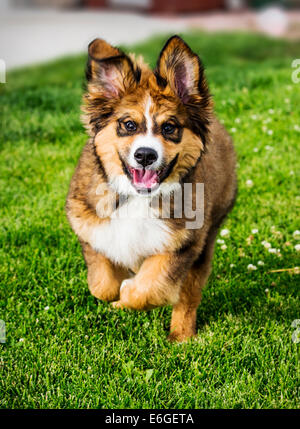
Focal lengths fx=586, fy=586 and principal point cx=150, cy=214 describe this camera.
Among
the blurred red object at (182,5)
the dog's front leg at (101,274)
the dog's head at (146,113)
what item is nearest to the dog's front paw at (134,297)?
the dog's front leg at (101,274)

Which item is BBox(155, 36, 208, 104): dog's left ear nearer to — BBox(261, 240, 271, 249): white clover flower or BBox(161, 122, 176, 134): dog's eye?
BBox(161, 122, 176, 134): dog's eye

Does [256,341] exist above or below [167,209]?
below

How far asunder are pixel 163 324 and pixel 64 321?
2.23ft

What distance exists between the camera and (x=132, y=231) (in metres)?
3.47

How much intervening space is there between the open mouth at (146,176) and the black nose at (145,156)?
0.15 m

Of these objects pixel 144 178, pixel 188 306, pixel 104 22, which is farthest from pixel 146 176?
pixel 104 22

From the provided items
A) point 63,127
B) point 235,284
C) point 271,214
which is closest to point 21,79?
point 63,127

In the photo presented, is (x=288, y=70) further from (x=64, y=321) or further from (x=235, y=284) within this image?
(x=64, y=321)

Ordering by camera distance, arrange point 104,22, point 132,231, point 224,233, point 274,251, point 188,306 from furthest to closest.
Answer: point 104,22
point 224,233
point 274,251
point 188,306
point 132,231

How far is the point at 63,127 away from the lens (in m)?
7.07

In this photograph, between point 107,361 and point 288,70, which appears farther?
point 288,70

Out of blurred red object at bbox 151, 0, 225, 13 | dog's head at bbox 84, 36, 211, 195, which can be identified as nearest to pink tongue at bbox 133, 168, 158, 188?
dog's head at bbox 84, 36, 211, 195

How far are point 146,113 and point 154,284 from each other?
38.8 inches

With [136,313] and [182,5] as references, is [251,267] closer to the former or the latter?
[136,313]
